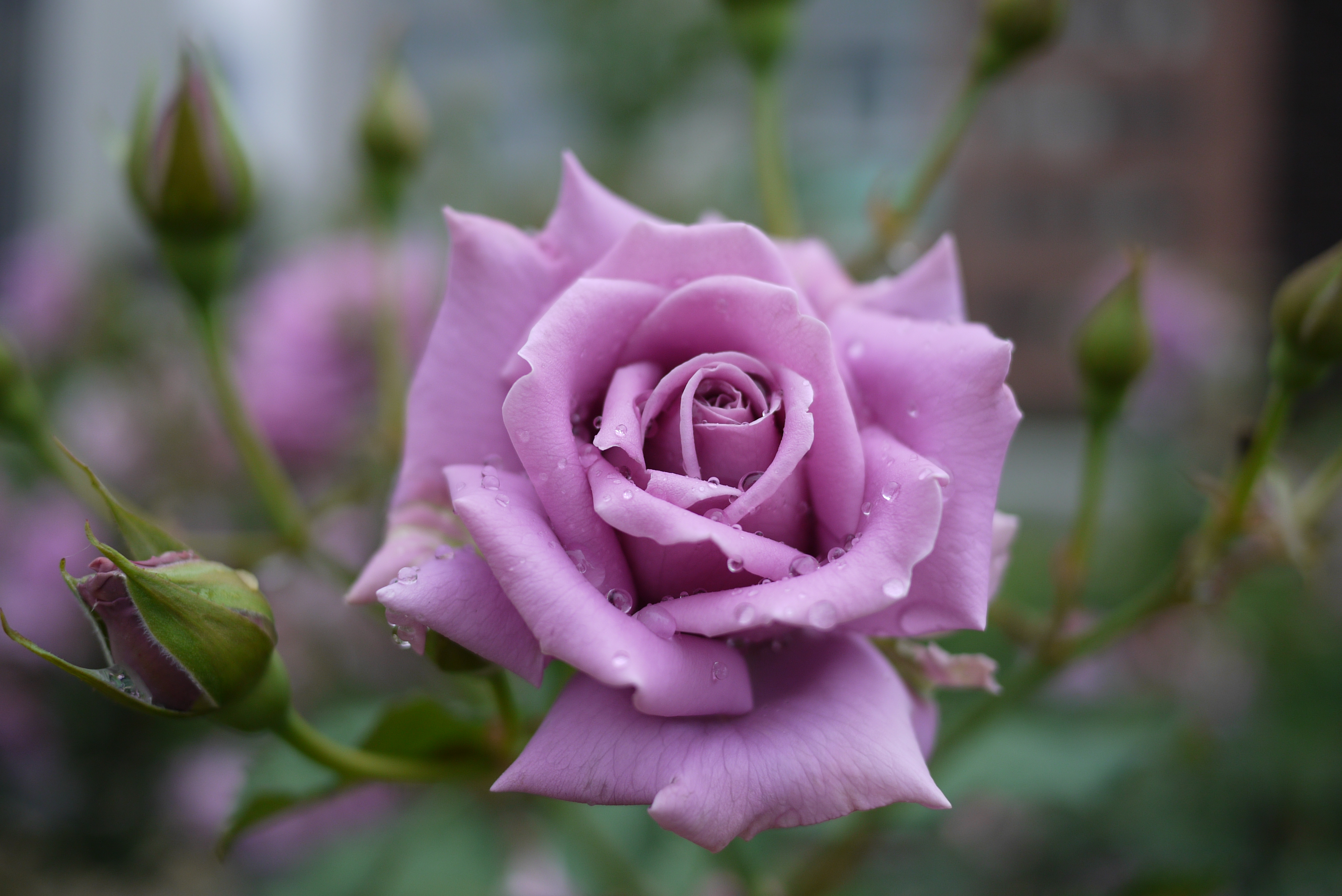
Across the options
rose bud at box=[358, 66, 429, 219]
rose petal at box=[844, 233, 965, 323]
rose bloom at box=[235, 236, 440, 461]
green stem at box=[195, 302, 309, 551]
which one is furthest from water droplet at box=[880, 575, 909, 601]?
rose bloom at box=[235, 236, 440, 461]

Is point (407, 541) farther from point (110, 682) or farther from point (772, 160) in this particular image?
point (772, 160)

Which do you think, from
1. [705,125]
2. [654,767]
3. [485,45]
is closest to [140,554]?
[654,767]

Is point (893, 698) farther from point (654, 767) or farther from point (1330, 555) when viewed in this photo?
point (1330, 555)

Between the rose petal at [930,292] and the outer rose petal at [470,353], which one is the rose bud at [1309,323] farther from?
the outer rose petal at [470,353]

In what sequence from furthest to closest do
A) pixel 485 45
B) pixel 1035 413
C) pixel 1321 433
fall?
pixel 485 45, pixel 1035 413, pixel 1321 433

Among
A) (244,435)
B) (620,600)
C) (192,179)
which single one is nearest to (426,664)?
(244,435)

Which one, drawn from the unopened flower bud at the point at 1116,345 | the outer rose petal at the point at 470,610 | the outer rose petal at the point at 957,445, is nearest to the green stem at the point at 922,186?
the unopened flower bud at the point at 1116,345
